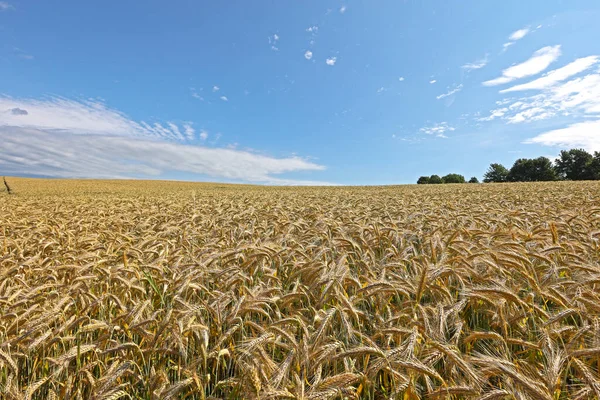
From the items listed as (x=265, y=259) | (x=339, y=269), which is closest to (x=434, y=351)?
(x=339, y=269)

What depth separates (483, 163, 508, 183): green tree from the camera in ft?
286

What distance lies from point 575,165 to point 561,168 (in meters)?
3.39

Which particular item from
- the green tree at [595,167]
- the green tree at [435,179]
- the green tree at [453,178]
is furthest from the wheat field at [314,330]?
the green tree at [453,178]

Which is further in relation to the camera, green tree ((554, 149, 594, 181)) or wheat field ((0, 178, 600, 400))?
green tree ((554, 149, 594, 181))

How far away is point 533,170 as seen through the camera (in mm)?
75125

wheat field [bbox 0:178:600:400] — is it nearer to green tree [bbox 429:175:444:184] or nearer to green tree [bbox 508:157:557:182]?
green tree [bbox 508:157:557:182]

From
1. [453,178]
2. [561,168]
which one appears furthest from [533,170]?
[453,178]

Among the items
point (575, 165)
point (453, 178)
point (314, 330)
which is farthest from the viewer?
point (453, 178)

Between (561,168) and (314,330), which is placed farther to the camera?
(561,168)

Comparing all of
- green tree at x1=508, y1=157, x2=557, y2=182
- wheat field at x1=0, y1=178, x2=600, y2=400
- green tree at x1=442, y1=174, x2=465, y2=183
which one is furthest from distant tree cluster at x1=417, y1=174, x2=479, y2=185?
wheat field at x1=0, y1=178, x2=600, y2=400

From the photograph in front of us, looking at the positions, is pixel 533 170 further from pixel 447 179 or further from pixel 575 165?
pixel 447 179

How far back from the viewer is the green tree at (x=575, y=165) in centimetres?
6983

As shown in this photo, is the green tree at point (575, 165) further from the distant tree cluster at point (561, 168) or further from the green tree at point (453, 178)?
the green tree at point (453, 178)

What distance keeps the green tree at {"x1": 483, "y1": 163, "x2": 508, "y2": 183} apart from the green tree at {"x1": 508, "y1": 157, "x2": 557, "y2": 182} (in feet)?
20.0
